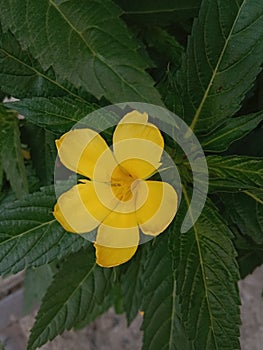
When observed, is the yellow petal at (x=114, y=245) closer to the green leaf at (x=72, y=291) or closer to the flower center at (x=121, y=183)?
the flower center at (x=121, y=183)

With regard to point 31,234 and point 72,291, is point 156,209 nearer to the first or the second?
point 31,234

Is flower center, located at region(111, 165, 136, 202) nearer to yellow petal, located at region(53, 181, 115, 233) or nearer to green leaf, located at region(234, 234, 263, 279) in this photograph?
yellow petal, located at region(53, 181, 115, 233)

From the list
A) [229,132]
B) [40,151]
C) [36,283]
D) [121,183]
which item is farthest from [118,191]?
[36,283]

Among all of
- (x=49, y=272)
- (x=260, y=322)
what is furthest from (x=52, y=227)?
(x=260, y=322)

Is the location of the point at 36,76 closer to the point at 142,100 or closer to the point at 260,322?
the point at 142,100

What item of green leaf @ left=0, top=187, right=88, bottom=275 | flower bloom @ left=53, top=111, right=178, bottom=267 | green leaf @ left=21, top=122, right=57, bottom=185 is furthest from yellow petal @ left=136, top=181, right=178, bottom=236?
green leaf @ left=21, top=122, right=57, bottom=185

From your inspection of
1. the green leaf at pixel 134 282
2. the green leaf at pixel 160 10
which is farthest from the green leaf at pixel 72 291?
the green leaf at pixel 160 10
